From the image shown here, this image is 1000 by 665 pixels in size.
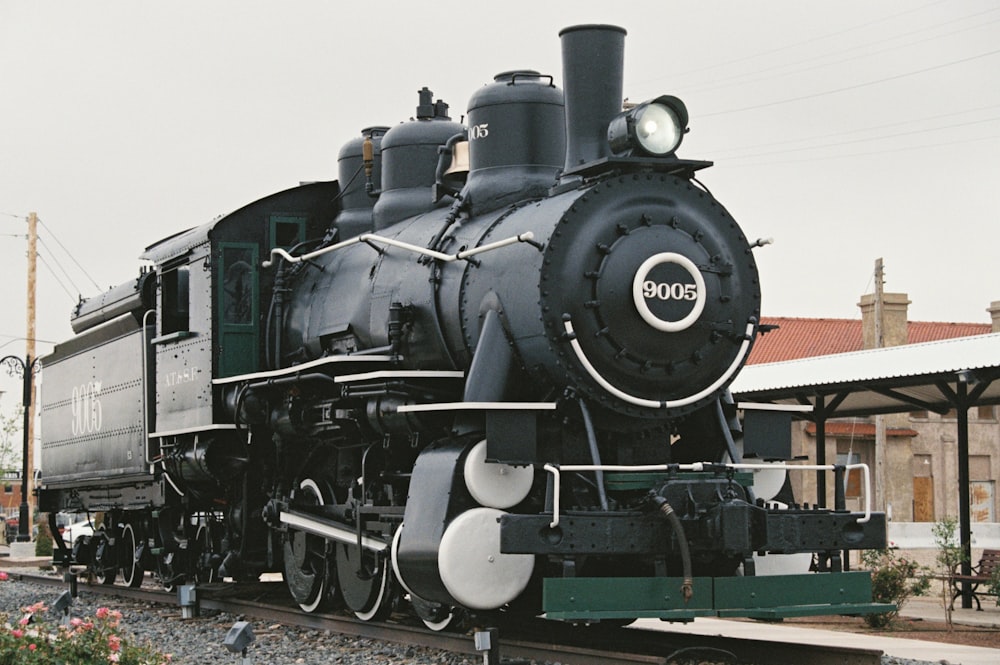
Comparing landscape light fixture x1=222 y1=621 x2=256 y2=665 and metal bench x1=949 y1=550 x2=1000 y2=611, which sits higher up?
landscape light fixture x1=222 y1=621 x2=256 y2=665

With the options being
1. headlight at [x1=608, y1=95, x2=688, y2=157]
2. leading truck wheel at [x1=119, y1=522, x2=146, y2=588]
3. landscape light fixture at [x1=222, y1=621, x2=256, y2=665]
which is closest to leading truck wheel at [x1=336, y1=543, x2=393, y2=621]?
landscape light fixture at [x1=222, y1=621, x2=256, y2=665]

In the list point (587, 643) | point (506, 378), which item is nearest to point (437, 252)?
point (506, 378)

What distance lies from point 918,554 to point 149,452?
26.1 metres

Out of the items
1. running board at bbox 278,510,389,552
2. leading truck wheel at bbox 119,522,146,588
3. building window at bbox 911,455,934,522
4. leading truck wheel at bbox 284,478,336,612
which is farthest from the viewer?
building window at bbox 911,455,934,522

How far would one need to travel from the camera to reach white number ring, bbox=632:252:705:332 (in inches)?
365

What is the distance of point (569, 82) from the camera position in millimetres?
10102

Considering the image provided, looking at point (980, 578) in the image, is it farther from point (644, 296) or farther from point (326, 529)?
point (644, 296)

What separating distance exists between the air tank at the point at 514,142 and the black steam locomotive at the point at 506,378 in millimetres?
22

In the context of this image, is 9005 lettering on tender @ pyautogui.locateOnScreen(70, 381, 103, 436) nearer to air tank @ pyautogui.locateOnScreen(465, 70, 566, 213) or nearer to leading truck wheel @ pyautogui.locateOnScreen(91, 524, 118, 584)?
leading truck wheel @ pyautogui.locateOnScreen(91, 524, 118, 584)

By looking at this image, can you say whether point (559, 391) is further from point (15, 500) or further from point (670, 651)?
point (15, 500)

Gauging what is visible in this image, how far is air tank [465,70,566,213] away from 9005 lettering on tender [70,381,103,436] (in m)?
7.37

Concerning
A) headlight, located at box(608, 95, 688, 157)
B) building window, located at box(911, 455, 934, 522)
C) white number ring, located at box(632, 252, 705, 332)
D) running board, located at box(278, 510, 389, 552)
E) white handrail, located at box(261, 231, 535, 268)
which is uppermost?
headlight, located at box(608, 95, 688, 157)

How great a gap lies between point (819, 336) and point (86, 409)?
37117 millimetres

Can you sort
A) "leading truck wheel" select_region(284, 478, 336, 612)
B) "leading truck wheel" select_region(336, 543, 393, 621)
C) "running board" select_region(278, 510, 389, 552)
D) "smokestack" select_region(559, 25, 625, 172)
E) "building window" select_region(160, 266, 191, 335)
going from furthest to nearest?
"building window" select_region(160, 266, 191, 335) < "leading truck wheel" select_region(284, 478, 336, 612) < "leading truck wheel" select_region(336, 543, 393, 621) < "running board" select_region(278, 510, 389, 552) < "smokestack" select_region(559, 25, 625, 172)
